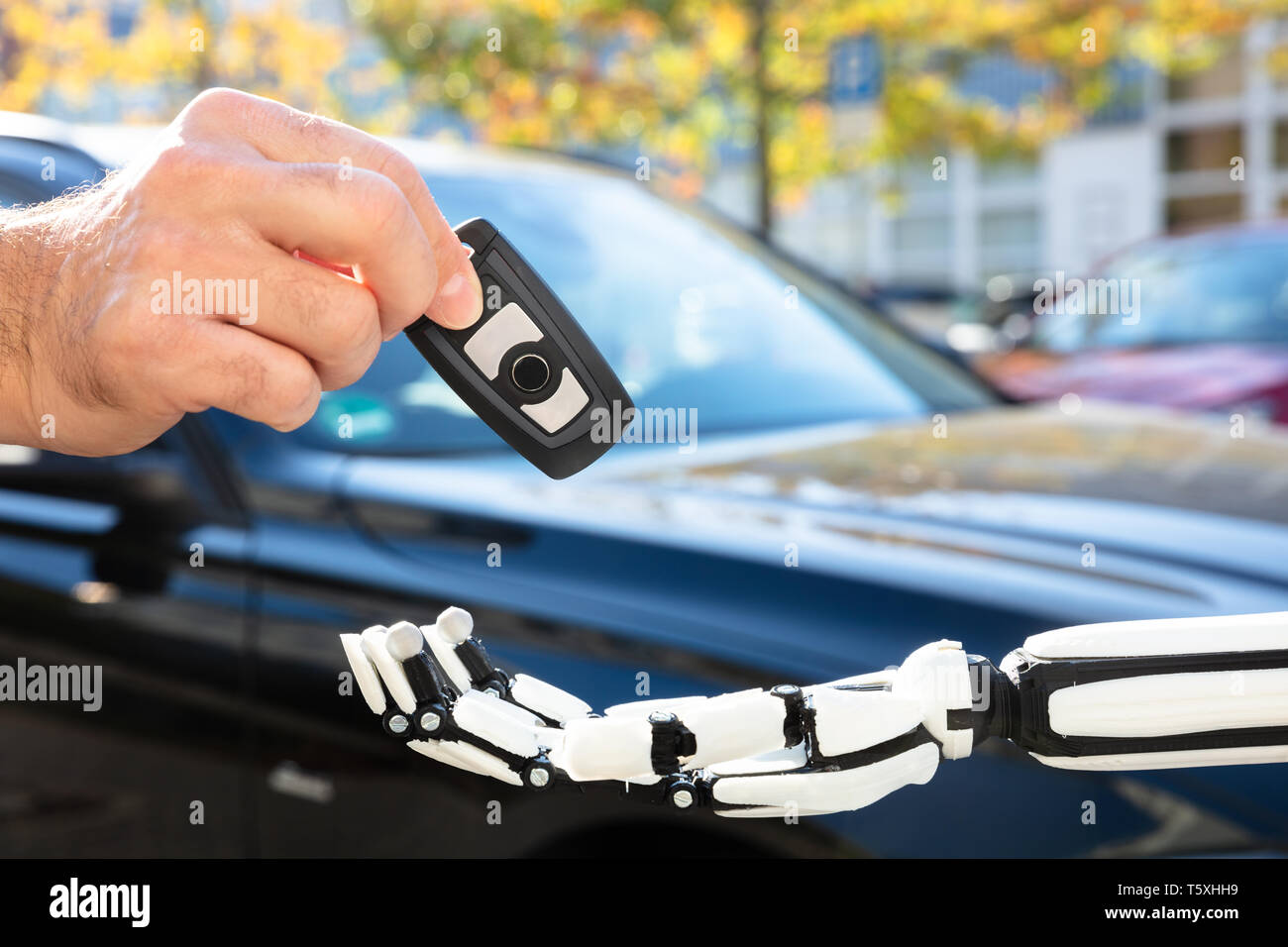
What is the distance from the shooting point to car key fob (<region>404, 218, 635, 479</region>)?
0.87m

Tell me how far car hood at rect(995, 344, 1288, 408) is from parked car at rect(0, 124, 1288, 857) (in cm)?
207

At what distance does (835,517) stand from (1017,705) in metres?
0.92

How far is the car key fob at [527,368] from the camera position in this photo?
0.87 meters

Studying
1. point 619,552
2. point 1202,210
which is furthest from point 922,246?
point 619,552

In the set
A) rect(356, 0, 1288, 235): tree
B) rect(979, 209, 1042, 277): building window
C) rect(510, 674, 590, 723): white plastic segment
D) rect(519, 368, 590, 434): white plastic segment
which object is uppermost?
rect(979, 209, 1042, 277): building window

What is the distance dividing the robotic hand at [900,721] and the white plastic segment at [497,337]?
18cm

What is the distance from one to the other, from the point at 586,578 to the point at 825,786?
2.98 ft

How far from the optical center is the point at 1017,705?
0.77 meters

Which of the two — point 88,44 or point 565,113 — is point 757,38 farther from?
point 88,44

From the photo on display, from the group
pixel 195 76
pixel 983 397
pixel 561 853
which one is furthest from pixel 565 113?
pixel 561 853

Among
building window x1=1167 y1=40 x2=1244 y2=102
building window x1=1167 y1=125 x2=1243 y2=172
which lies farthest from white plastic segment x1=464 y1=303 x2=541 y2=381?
building window x1=1167 y1=125 x2=1243 y2=172

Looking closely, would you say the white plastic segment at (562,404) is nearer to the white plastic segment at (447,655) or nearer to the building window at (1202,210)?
the white plastic segment at (447,655)
